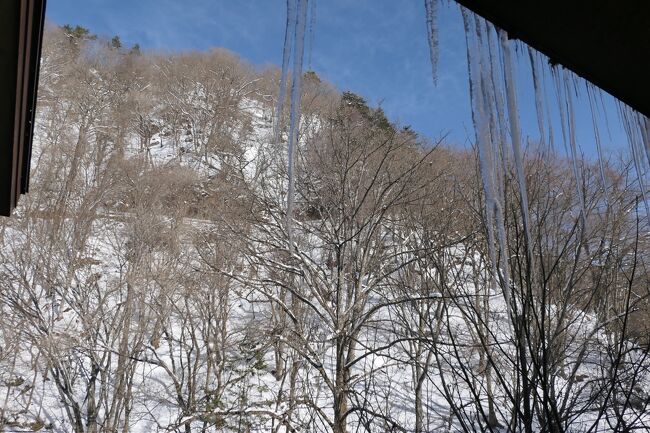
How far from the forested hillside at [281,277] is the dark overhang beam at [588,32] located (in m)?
3.43

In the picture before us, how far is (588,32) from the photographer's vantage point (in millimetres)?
955

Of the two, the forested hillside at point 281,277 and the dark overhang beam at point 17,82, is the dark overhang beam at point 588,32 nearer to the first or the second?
the dark overhang beam at point 17,82

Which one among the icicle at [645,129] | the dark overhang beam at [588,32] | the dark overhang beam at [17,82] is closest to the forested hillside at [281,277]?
the icicle at [645,129]

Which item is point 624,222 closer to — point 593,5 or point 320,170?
Answer: point 320,170

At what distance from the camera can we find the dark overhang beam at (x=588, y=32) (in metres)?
0.88

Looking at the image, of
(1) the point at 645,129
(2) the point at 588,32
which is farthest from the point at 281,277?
(2) the point at 588,32

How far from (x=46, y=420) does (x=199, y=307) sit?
4188 millimetres

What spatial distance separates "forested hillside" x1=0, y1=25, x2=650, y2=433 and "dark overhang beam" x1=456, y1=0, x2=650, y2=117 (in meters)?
3.43

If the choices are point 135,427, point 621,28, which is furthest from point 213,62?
point 621,28

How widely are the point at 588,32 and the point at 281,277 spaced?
9330 millimetres

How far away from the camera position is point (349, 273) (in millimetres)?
7480

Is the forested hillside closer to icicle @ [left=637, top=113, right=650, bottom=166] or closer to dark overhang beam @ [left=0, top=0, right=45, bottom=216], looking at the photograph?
icicle @ [left=637, top=113, right=650, bottom=166]

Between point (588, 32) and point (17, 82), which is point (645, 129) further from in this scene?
point (17, 82)

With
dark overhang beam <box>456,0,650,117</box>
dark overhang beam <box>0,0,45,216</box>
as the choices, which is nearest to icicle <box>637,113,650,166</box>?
dark overhang beam <box>456,0,650,117</box>
